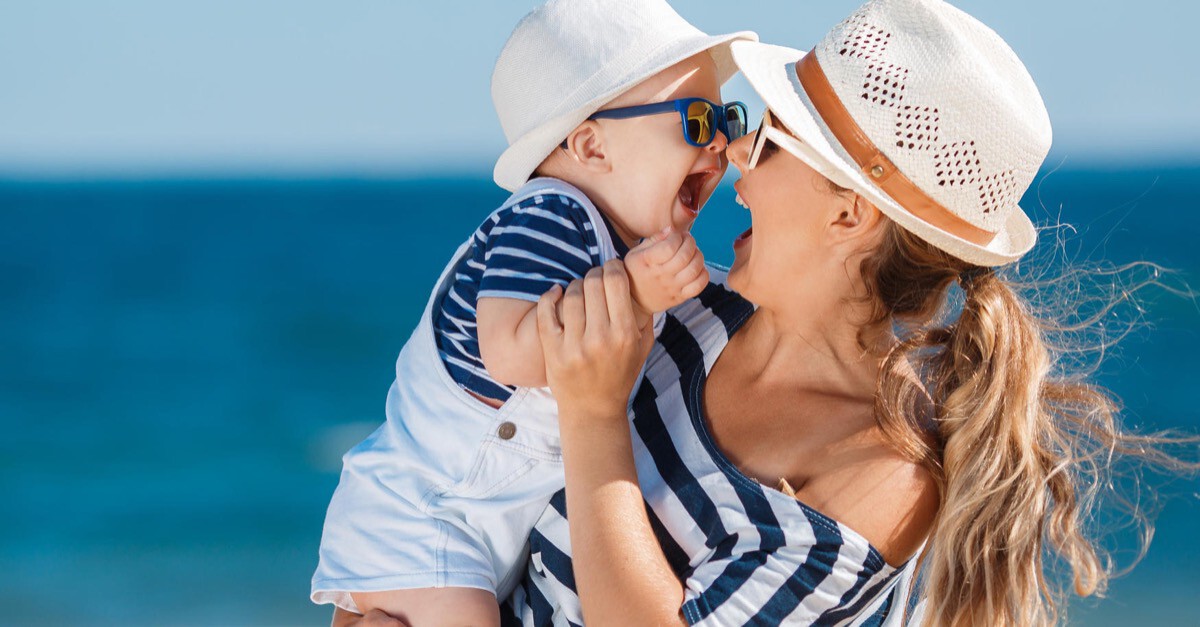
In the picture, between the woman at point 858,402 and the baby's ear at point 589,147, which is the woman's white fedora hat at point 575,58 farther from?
the woman at point 858,402

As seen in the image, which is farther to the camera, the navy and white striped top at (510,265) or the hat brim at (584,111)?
the hat brim at (584,111)

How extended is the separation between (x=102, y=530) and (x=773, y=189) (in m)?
8.32

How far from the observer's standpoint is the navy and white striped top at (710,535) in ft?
6.30

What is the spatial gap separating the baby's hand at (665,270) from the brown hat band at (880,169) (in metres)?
0.31

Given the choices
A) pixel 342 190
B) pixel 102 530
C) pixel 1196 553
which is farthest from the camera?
pixel 342 190

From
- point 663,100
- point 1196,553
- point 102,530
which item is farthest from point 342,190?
point 663,100

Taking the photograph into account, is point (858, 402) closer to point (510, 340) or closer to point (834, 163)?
point (834, 163)

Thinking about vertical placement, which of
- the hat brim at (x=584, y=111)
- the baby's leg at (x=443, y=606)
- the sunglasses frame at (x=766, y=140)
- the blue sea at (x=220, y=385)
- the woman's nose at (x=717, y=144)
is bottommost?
the baby's leg at (x=443, y=606)

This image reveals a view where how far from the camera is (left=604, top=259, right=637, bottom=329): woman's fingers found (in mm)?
1995

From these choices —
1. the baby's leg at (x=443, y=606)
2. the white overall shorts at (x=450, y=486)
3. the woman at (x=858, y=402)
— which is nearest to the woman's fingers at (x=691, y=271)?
the woman at (x=858, y=402)

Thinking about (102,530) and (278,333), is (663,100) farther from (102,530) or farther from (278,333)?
(278,333)

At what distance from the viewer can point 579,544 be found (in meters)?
2.00

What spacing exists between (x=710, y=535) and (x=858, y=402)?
367mm

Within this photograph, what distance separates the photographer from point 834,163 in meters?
1.98
